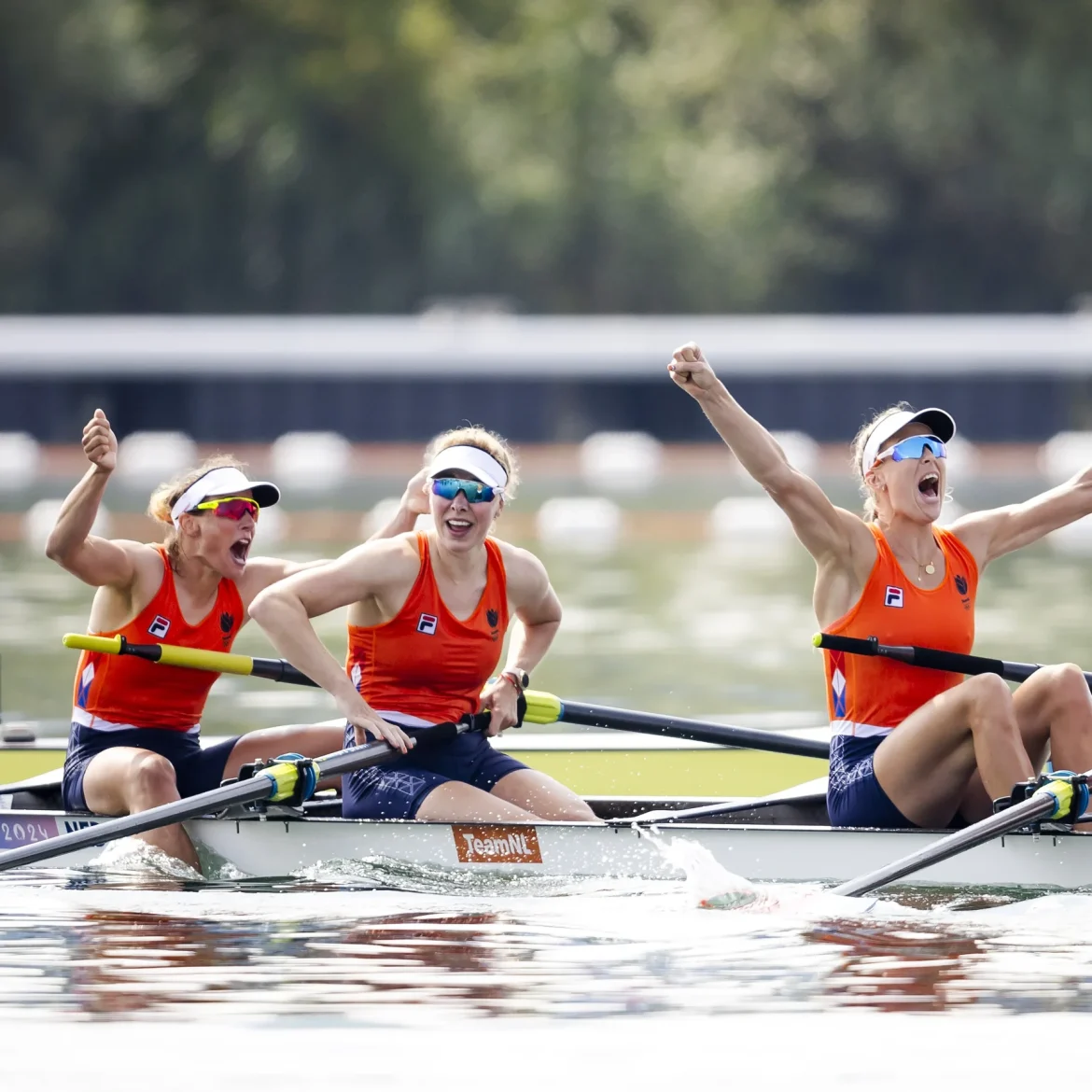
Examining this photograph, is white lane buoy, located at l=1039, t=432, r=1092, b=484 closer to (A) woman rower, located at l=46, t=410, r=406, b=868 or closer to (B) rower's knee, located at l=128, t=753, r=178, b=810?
(A) woman rower, located at l=46, t=410, r=406, b=868

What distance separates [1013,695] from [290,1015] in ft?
9.59

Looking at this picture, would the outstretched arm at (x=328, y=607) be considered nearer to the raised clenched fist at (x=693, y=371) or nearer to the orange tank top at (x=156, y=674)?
the orange tank top at (x=156, y=674)

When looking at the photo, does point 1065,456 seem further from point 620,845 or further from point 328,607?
point 328,607

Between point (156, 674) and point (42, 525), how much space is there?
71.2 feet

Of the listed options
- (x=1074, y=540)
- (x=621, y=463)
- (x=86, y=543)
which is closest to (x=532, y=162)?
(x=621, y=463)

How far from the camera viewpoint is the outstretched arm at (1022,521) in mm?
8523

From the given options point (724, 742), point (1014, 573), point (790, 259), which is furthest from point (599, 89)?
point (724, 742)

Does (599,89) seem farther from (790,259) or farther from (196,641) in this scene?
(196,641)

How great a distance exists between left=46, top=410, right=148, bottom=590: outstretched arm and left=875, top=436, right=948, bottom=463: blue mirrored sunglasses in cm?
293

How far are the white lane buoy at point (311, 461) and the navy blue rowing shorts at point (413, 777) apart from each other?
29437 mm

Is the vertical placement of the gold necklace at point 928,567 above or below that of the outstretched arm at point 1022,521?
below

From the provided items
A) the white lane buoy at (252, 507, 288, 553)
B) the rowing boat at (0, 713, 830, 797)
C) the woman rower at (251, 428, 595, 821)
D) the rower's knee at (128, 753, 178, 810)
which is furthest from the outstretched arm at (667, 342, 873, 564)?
the white lane buoy at (252, 507, 288, 553)

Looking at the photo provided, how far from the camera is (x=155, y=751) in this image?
9.24m

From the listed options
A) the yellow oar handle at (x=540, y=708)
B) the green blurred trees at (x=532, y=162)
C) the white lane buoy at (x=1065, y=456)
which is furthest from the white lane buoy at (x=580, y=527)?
the green blurred trees at (x=532, y=162)
